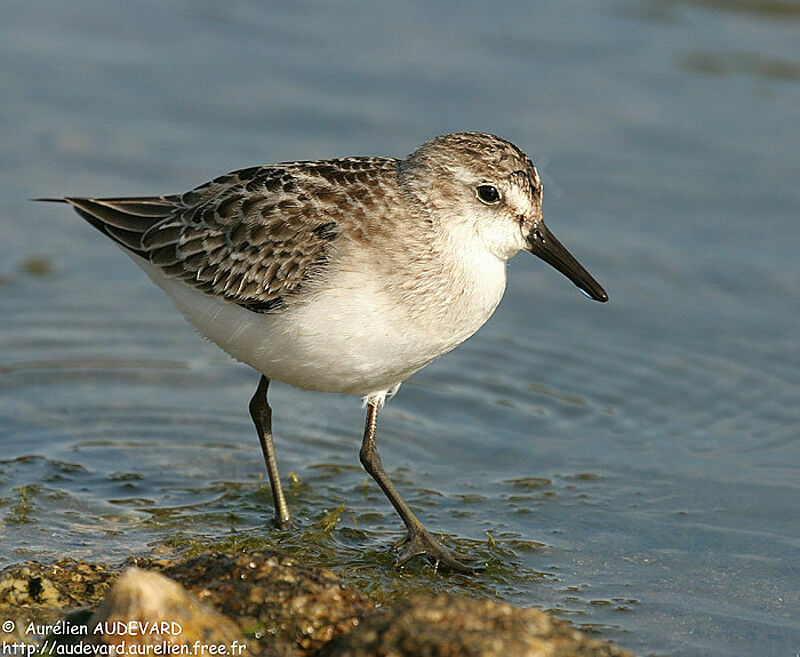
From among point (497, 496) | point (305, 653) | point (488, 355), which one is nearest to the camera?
point (305, 653)

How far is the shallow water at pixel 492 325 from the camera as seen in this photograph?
25.0 feet

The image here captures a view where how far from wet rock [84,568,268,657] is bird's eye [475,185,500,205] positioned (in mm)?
3030

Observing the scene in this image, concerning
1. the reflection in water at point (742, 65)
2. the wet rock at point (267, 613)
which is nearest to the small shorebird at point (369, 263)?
→ the wet rock at point (267, 613)

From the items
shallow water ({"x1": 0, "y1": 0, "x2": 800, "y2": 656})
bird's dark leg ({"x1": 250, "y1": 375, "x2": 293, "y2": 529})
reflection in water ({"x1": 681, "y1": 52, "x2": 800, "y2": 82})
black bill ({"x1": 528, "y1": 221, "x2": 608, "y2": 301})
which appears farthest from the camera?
reflection in water ({"x1": 681, "y1": 52, "x2": 800, "y2": 82})

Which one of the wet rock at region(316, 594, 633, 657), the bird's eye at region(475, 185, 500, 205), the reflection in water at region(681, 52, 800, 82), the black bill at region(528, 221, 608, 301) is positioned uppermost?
the reflection in water at region(681, 52, 800, 82)

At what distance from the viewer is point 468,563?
7.38 m

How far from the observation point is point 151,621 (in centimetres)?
509

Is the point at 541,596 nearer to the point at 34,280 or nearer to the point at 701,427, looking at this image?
the point at 701,427

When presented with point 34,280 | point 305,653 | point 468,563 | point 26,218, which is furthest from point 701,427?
point 26,218

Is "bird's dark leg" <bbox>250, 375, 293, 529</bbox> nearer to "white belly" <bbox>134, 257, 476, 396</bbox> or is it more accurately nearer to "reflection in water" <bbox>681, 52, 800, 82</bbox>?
"white belly" <bbox>134, 257, 476, 396</bbox>

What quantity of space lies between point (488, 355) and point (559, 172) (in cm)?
264

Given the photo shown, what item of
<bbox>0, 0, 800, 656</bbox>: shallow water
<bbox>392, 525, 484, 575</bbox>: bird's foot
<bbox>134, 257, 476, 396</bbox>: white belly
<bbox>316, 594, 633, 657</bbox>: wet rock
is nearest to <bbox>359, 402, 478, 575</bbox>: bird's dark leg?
<bbox>392, 525, 484, 575</bbox>: bird's foot

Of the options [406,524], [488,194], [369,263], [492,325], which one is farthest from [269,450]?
[492,325]

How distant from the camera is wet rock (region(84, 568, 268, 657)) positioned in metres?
5.09
